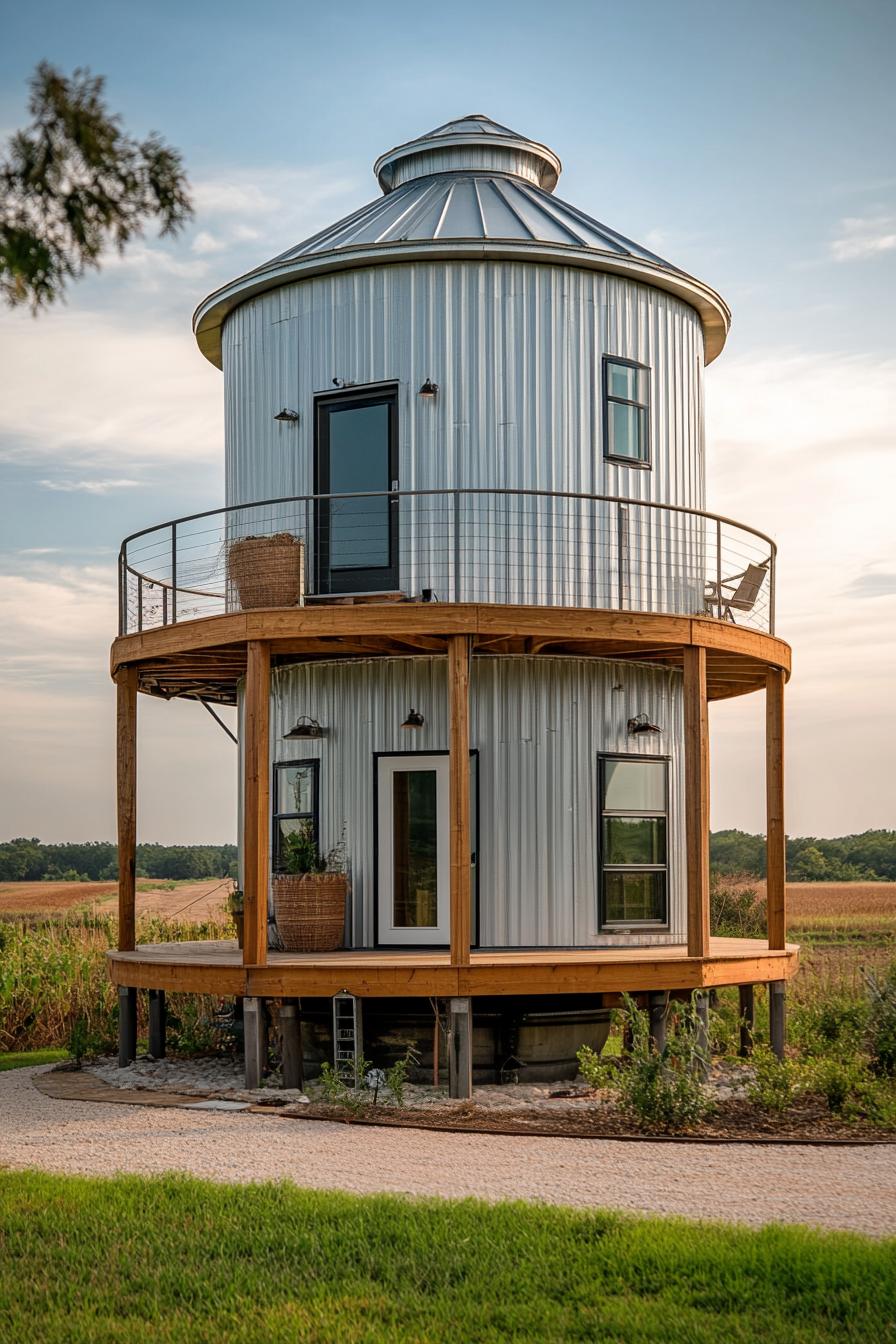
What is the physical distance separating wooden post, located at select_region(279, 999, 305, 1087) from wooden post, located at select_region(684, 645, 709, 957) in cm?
410

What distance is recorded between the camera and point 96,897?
5181 cm

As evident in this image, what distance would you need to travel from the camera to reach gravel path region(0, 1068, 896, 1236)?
33.4 feet

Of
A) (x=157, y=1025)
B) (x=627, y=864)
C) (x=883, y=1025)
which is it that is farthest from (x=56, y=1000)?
(x=883, y=1025)

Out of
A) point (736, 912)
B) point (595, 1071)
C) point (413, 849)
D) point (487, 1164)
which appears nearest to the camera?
point (487, 1164)

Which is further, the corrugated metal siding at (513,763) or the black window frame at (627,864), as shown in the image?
the black window frame at (627,864)

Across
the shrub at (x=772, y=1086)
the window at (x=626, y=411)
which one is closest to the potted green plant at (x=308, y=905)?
the shrub at (x=772, y=1086)

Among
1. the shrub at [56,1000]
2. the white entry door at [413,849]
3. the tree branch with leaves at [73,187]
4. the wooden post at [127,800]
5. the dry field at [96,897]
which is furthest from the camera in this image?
the dry field at [96,897]

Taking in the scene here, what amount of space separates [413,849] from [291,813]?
1.73 metres

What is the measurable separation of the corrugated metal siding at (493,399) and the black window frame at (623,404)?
2.9 inches

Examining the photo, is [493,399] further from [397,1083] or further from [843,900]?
[843,900]

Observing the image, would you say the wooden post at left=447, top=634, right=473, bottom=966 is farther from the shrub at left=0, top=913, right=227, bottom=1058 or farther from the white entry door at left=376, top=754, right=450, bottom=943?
the shrub at left=0, top=913, right=227, bottom=1058

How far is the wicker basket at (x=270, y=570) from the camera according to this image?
16.5 m

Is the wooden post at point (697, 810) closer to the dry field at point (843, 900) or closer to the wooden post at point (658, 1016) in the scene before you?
the wooden post at point (658, 1016)

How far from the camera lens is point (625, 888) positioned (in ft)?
58.6
